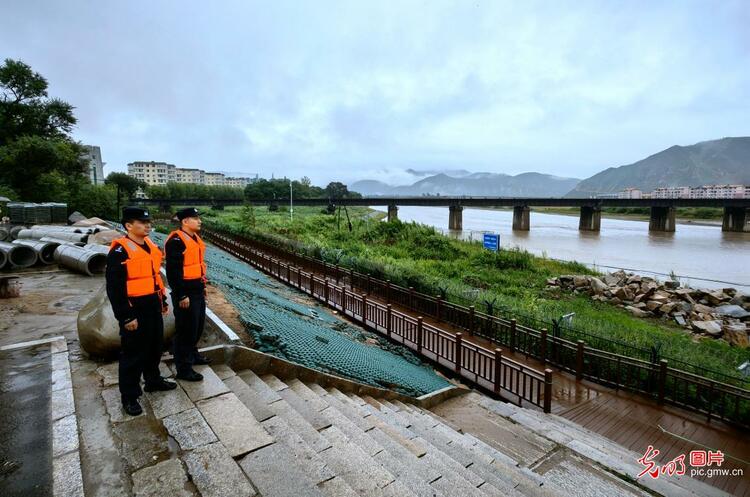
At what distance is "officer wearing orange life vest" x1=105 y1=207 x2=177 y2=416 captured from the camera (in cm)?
342

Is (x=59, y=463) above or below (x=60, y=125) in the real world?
below

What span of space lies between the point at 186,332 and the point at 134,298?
0.81m

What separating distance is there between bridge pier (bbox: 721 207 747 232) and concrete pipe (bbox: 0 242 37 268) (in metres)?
71.7

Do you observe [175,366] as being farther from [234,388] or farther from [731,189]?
[731,189]

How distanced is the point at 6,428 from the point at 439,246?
75.4 ft

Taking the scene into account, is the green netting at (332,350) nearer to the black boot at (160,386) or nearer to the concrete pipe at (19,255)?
the black boot at (160,386)

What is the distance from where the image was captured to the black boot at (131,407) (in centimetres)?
344

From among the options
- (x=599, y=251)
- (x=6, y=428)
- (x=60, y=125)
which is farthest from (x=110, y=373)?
(x=60, y=125)

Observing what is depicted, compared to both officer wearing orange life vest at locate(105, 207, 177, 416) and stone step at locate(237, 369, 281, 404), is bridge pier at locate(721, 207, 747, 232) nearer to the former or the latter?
stone step at locate(237, 369, 281, 404)

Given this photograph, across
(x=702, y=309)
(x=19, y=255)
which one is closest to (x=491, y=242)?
(x=702, y=309)

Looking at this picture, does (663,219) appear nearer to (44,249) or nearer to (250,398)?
(250,398)

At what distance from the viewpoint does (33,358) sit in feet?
14.9

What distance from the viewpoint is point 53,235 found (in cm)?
1188

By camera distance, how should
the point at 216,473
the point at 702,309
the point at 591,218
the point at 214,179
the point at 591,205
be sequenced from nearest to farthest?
the point at 216,473, the point at 702,309, the point at 591,205, the point at 591,218, the point at 214,179
